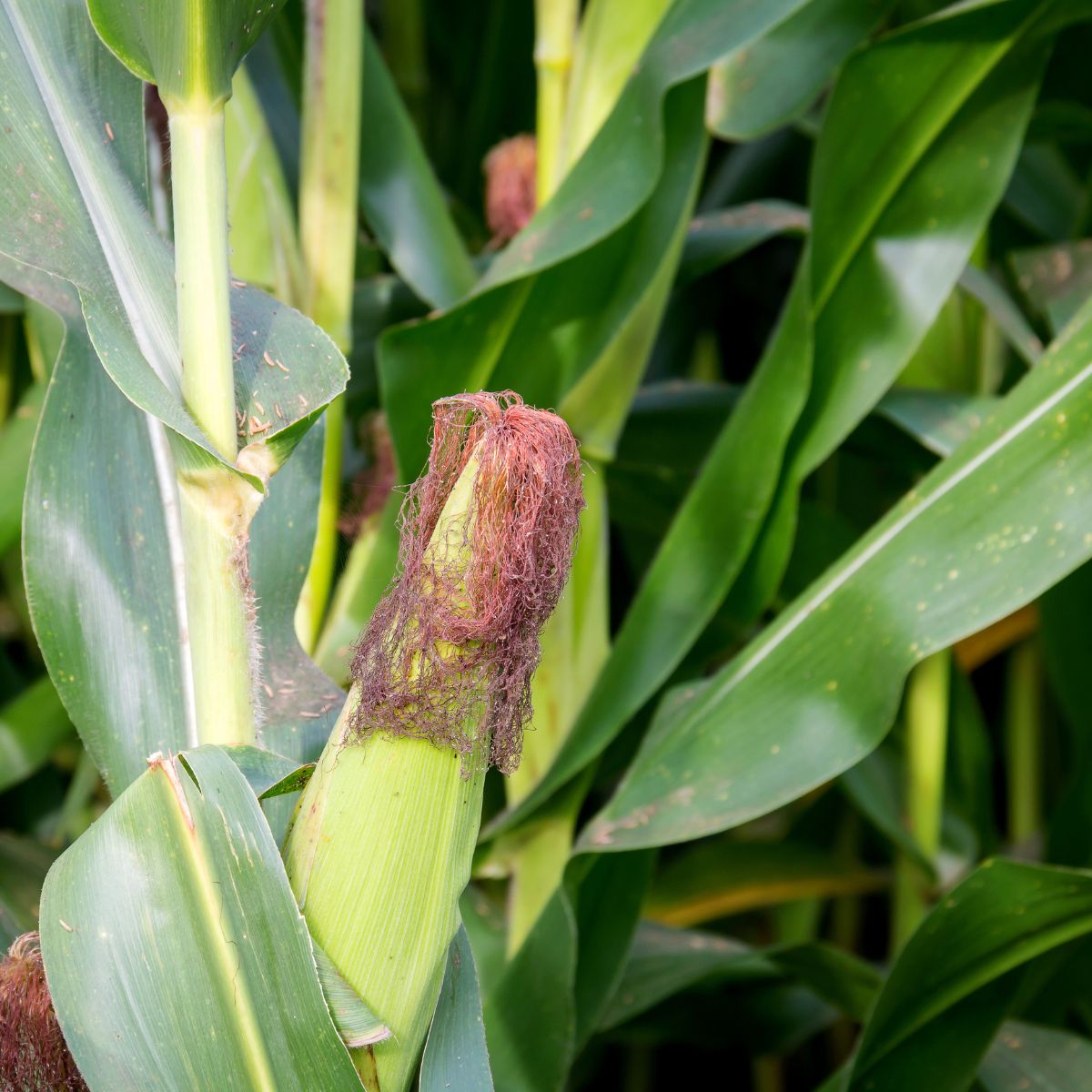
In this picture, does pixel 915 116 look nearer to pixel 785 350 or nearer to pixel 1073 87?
pixel 785 350

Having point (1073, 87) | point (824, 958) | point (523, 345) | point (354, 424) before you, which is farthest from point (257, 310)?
point (1073, 87)

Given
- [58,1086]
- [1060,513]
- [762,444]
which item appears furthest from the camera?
[762,444]

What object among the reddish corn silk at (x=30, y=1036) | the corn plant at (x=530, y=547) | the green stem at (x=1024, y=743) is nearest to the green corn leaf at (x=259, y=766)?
the corn plant at (x=530, y=547)

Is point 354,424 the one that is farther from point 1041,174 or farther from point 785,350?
point 1041,174

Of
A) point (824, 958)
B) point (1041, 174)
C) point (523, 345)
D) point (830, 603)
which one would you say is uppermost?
point (1041, 174)

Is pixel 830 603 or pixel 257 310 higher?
pixel 257 310

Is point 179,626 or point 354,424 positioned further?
point 354,424

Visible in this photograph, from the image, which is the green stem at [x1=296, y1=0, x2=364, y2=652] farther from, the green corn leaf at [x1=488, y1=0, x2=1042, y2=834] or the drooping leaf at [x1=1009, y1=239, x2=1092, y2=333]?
the drooping leaf at [x1=1009, y1=239, x2=1092, y2=333]

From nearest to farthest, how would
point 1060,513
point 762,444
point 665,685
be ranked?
point 1060,513 → point 762,444 → point 665,685
